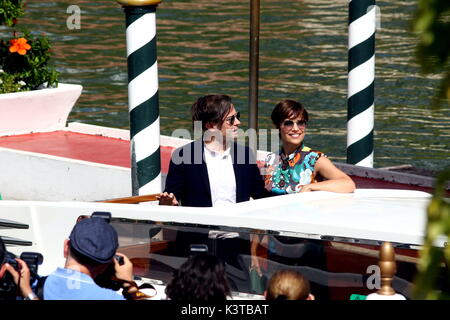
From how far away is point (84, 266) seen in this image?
11.7 ft

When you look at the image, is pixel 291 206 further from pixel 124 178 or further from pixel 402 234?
pixel 124 178

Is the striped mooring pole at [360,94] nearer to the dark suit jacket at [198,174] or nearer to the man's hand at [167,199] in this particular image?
the dark suit jacket at [198,174]

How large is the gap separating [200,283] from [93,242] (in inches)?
22.9

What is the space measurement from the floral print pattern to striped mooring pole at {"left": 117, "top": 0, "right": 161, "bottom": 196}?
164 cm

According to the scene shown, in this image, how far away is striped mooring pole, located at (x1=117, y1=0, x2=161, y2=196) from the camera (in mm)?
6512

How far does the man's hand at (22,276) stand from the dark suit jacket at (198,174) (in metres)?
1.48

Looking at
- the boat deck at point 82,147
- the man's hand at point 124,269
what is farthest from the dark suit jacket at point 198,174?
the boat deck at point 82,147

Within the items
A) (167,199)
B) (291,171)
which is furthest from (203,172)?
(291,171)

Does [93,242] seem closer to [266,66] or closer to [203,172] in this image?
[203,172]

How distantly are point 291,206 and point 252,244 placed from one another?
0.35 metres

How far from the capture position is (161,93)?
1455 centimetres

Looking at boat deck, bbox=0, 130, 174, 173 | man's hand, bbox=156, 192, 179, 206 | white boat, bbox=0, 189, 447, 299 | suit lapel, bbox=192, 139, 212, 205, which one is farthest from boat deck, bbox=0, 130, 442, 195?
white boat, bbox=0, 189, 447, 299

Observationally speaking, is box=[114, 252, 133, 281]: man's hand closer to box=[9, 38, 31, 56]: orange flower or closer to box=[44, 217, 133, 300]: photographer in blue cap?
box=[44, 217, 133, 300]: photographer in blue cap
